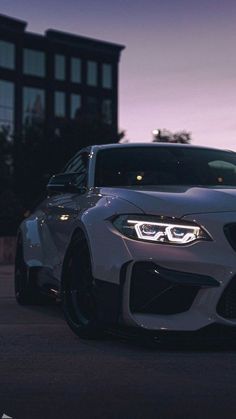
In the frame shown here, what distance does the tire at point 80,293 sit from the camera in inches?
237

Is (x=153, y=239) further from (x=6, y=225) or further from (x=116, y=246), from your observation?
(x=6, y=225)

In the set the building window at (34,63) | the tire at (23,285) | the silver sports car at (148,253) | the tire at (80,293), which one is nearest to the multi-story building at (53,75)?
the building window at (34,63)

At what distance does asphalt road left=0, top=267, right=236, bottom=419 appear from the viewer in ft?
13.6

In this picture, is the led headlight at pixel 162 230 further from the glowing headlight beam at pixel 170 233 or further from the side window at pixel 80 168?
the side window at pixel 80 168

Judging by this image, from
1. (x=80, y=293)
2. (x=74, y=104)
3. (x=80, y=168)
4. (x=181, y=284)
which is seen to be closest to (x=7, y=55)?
(x=74, y=104)

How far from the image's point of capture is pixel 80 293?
6.36 metres

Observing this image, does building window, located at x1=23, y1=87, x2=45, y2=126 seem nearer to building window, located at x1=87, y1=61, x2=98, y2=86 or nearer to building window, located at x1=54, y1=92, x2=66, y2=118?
building window, located at x1=54, y1=92, x2=66, y2=118

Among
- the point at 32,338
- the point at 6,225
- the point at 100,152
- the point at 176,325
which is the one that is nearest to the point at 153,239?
the point at 176,325

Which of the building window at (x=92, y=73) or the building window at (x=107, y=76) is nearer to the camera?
the building window at (x=92, y=73)

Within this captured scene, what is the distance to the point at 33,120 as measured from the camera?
54.4 metres

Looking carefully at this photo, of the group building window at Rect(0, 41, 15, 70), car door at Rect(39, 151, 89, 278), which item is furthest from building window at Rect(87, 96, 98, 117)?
car door at Rect(39, 151, 89, 278)

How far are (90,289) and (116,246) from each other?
0.46 metres

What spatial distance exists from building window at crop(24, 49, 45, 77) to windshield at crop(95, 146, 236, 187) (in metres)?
70.1

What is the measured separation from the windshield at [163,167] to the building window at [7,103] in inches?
2681
